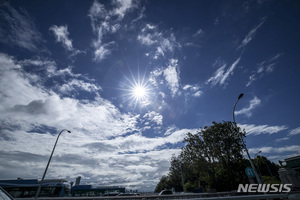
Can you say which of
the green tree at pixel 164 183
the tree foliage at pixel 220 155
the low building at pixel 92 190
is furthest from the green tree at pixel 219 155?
the green tree at pixel 164 183

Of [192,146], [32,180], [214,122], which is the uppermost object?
[214,122]

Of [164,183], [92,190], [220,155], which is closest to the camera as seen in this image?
[220,155]

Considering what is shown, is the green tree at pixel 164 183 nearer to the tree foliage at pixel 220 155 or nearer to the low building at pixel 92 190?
the low building at pixel 92 190

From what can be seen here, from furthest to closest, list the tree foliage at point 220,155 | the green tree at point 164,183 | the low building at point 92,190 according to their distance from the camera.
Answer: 1. the green tree at point 164,183
2. the low building at point 92,190
3. the tree foliage at point 220,155

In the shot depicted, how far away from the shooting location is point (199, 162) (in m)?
26.3

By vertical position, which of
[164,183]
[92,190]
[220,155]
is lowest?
[92,190]

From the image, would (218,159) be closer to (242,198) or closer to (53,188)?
(242,198)

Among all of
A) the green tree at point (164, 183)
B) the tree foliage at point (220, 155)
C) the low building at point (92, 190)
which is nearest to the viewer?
the tree foliage at point (220, 155)

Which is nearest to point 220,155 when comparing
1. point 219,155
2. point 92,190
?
point 219,155

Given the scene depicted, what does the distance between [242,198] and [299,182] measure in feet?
71.4

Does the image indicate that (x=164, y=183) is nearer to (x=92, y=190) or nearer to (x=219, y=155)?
(x=92, y=190)

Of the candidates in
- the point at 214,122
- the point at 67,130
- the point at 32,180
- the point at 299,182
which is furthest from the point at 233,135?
the point at 32,180

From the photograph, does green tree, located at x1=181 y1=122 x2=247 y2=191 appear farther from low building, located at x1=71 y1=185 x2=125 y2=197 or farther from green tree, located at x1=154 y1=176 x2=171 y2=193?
green tree, located at x1=154 y1=176 x2=171 y2=193

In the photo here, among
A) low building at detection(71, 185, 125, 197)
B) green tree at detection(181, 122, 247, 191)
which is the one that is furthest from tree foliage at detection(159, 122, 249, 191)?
low building at detection(71, 185, 125, 197)
